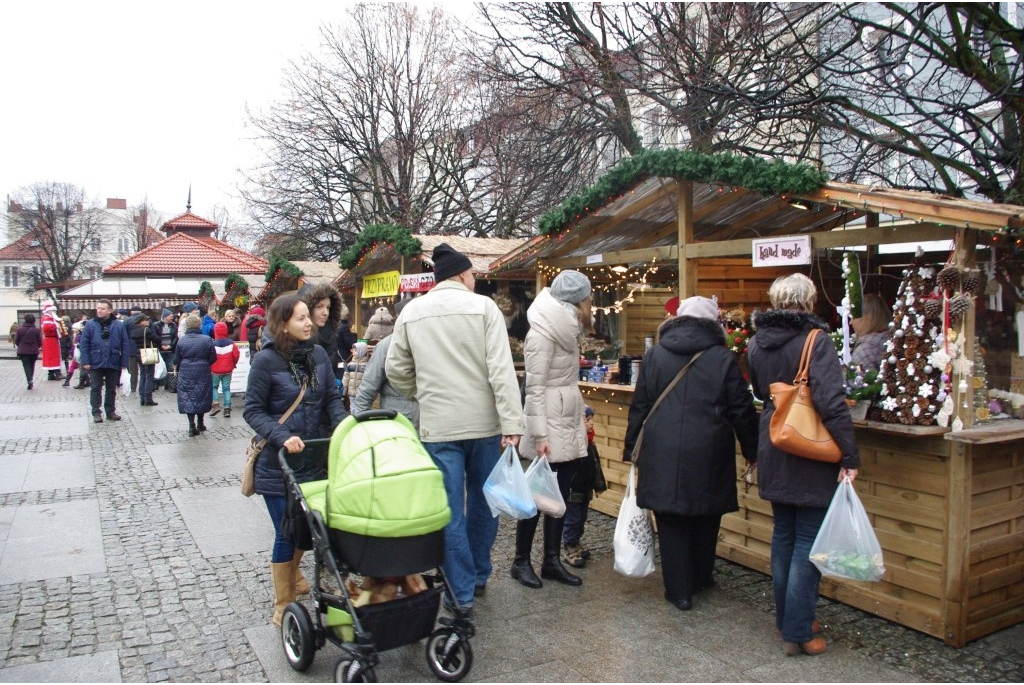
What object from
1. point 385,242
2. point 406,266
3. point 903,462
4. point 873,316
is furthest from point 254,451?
point 406,266

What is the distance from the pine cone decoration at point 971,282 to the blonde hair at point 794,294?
31.9 inches

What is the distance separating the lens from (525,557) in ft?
17.1

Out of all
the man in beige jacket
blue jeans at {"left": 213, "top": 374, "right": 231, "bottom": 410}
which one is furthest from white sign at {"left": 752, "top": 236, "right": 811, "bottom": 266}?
blue jeans at {"left": 213, "top": 374, "right": 231, "bottom": 410}

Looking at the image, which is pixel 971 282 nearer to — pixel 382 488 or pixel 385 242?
pixel 382 488

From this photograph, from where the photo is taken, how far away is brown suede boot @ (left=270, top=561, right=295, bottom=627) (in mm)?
4453

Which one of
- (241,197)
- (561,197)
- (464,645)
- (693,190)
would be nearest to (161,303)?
(241,197)

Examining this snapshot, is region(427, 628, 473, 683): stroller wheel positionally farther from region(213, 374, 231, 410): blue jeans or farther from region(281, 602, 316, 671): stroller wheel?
region(213, 374, 231, 410): blue jeans

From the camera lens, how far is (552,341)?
5.00 metres

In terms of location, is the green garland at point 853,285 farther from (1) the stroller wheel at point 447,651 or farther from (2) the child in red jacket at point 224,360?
(2) the child in red jacket at point 224,360

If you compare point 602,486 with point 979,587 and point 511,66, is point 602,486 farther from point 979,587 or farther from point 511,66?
point 511,66

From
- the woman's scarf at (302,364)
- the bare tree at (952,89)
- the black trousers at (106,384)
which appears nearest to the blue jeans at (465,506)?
the woman's scarf at (302,364)

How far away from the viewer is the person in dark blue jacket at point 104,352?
41.8 ft

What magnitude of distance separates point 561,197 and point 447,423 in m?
13.2

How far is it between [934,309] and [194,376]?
9.66 meters
